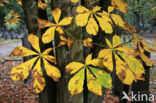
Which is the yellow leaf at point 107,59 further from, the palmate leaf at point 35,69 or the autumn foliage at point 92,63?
the palmate leaf at point 35,69

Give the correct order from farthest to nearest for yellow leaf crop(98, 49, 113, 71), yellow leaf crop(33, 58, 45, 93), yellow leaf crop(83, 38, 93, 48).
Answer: yellow leaf crop(83, 38, 93, 48) < yellow leaf crop(33, 58, 45, 93) < yellow leaf crop(98, 49, 113, 71)

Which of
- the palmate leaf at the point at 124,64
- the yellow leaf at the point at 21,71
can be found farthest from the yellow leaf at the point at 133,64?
the yellow leaf at the point at 21,71

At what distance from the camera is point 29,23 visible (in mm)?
1205

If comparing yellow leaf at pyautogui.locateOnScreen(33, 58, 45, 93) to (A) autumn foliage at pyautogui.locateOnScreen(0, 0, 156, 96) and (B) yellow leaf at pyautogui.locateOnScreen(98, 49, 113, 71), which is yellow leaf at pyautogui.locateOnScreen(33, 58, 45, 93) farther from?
(B) yellow leaf at pyautogui.locateOnScreen(98, 49, 113, 71)

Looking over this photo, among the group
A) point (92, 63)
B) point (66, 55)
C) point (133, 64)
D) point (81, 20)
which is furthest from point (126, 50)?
point (66, 55)

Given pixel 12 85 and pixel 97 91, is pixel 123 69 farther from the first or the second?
pixel 12 85

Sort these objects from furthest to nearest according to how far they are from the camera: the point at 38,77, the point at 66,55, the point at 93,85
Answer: the point at 66,55 < the point at 38,77 < the point at 93,85

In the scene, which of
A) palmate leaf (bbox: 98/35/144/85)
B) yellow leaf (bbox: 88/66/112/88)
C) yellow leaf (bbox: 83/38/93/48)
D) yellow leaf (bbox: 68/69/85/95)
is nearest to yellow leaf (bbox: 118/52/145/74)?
palmate leaf (bbox: 98/35/144/85)

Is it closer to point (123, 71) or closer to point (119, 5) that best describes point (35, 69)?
point (123, 71)

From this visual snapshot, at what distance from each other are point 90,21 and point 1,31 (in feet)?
89.7

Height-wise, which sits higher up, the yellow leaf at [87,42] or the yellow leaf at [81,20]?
the yellow leaf at [81,20]

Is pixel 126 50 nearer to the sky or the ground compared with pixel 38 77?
nearer to the sky

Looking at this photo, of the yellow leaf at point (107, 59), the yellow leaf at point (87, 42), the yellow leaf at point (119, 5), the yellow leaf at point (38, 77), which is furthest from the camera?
the yellow leaf at point (87, 42)

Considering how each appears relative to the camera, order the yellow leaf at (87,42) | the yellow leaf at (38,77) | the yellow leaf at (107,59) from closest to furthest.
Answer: the yellow leaf at (107,59) < the yellow leaf at (38,77) < the yellow leaf at (87,42)
